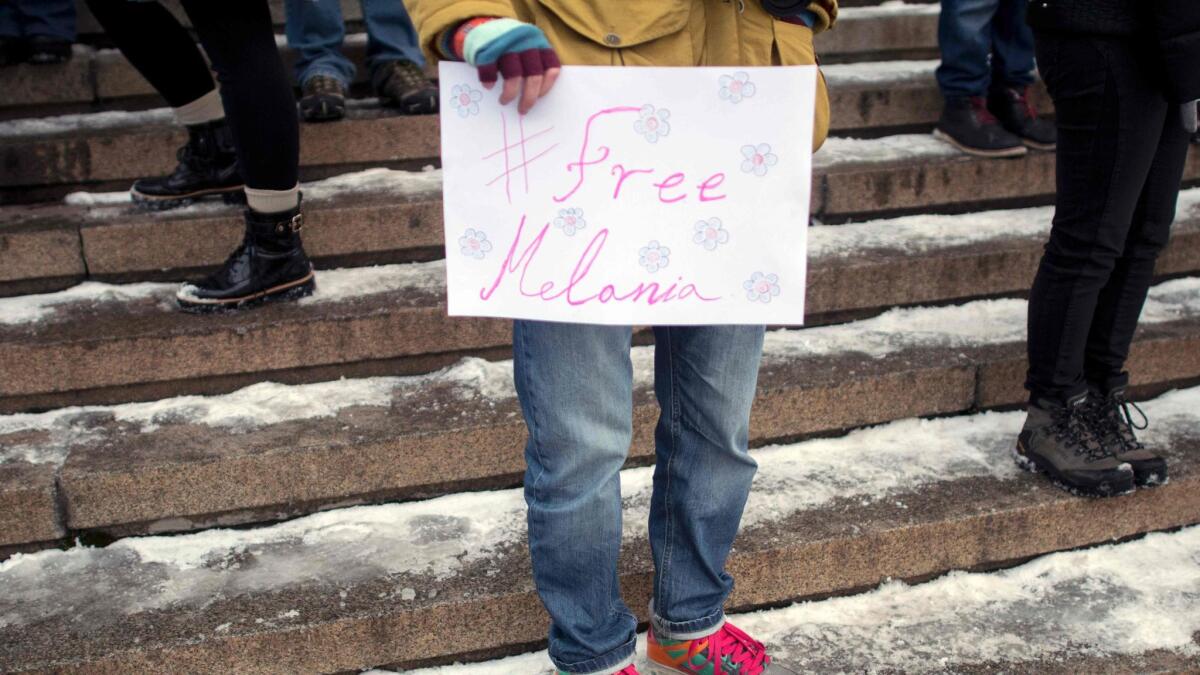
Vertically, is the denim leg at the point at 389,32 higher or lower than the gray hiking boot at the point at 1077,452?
higher

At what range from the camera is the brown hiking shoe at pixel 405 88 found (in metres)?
3.53

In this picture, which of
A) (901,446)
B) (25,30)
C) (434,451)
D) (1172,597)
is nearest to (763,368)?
(901,446)

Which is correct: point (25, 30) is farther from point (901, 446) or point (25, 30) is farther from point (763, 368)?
point (901, 446)

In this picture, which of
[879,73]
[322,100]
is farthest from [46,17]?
[879,73]

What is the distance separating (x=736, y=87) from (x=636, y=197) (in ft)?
0.71

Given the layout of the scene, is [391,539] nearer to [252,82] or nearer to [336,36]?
[252,82]

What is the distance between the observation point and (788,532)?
8.01 feet

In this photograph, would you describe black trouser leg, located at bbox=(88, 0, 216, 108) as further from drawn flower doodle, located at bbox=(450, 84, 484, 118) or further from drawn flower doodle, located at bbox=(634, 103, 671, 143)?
drawn flower doodle, located at bbox=(634, 103, 671, 143)

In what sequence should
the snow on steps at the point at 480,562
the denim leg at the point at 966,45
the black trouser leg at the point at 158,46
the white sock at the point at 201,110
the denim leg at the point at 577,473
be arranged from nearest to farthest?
1. the denim leg at the point at 577,473
2. the snow on steps at the point at 480,562
3. the black trouser leg at the point at 158,46
4. the white sock at the point at 201,110
5. the denim leg at the point at 966,45

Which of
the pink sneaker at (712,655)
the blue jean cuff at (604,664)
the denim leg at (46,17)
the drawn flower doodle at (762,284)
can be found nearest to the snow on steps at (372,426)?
the pink sneaker at (712,655)

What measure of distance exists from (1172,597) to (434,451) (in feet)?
5.82

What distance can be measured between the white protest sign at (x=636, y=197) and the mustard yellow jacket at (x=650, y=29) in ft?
0.16

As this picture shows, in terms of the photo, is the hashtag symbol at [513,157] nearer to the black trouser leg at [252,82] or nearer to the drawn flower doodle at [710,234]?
the drawn flower doodle at [710,234]

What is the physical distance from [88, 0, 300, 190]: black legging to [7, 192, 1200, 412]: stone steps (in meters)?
0.39
